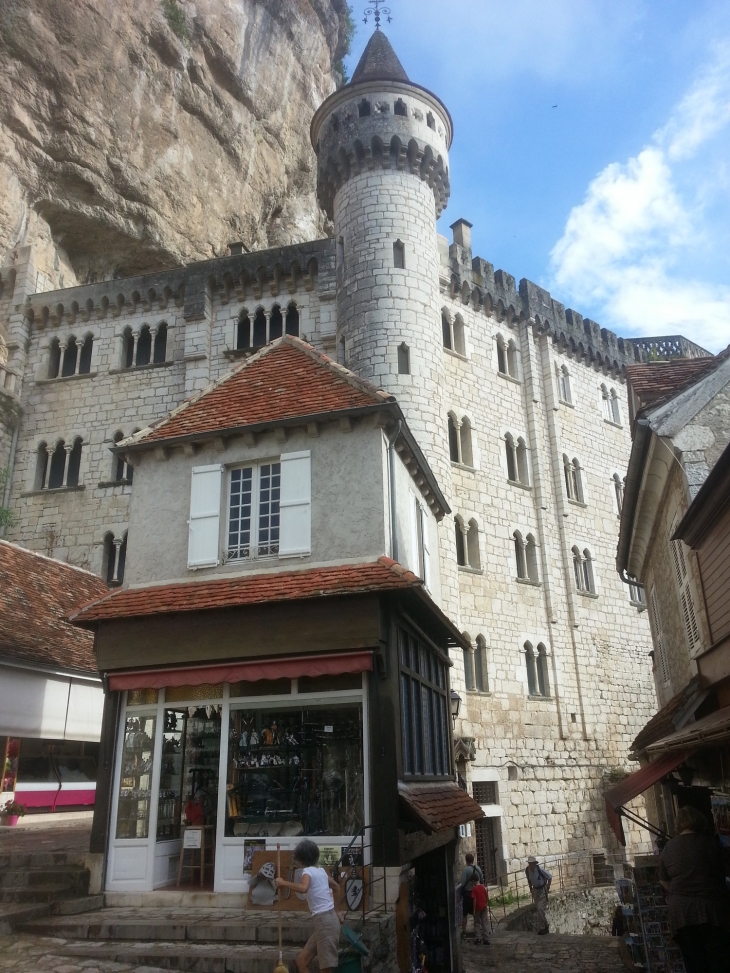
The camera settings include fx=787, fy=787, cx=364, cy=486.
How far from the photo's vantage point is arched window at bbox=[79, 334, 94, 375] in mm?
29219

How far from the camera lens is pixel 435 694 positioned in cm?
1295

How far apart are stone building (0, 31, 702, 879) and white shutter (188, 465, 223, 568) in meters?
12.1

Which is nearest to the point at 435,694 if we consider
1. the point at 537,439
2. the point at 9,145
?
the point at 537,439

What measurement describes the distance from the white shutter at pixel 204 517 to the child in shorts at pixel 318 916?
510 centimetres

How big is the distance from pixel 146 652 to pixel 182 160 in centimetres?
2675

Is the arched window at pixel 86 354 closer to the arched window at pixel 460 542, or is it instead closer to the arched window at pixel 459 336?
the arched window at pixel 459 336

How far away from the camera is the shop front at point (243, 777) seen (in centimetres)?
939

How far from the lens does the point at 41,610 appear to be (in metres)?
15.9

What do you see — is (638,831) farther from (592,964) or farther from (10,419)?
(10,419)

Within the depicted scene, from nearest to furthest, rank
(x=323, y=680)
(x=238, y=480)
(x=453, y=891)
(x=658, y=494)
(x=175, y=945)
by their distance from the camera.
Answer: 1. (x=175, y=945)
2. (x=323, y=680)
3. (x=238, y=480)
4. (x=453, y=891)
5. (x=658, y=494)

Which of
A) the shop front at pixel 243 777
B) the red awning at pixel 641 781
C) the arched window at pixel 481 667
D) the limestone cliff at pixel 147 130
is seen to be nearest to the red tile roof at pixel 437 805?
the shop front at pixel 243 777

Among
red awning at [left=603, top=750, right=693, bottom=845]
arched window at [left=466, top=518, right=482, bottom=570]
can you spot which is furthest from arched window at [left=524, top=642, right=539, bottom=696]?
red awning at [left=603, top=750, right=693, bottom=845]

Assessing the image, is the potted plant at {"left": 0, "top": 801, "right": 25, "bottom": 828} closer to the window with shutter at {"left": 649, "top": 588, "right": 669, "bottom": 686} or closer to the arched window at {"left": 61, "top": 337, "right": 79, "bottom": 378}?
the window with shutter at {"left": 649, "top": 588, "right": 669, "bottom": 686}

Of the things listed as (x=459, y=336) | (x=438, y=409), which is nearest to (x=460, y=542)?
(x=438, y=409)
